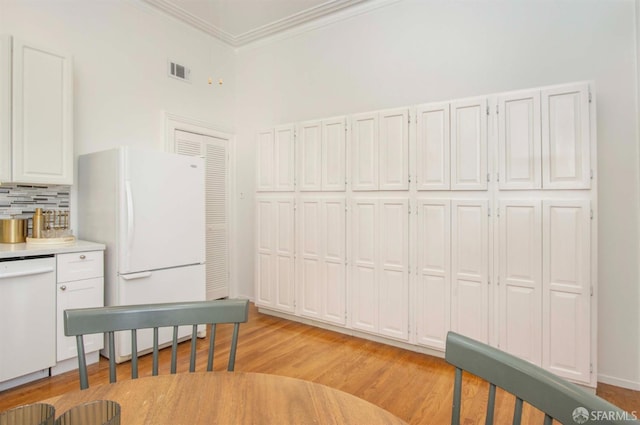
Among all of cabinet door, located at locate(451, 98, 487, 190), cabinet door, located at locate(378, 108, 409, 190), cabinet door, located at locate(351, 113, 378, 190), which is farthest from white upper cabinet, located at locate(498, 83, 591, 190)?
cabinet door, located at locate(351, 113, 378, 190)

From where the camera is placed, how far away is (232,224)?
4805mm

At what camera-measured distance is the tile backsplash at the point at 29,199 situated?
2.81 metres

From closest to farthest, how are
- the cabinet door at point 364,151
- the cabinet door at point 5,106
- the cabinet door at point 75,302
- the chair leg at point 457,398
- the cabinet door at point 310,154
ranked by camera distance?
the chair leg at point 457,398 < the cabinet door at point 5,106 < the cabinet door at point 75,302 < the cabinet door at point 364,151 < the cabinet door at point 310,154

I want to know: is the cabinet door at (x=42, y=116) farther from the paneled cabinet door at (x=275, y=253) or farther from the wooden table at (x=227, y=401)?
the wooden table at (x=227, y=401)

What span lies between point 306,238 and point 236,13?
2736mm

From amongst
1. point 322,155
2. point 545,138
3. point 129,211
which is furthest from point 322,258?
point 545,138

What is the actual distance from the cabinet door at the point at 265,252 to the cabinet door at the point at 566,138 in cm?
266

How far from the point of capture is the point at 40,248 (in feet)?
8.36

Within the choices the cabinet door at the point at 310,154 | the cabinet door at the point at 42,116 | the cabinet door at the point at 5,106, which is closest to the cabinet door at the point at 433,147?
the cabinet door at the point at 310,154

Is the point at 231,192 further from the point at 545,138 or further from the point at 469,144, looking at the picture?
the point at 545,138

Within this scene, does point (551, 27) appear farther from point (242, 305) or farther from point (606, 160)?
point (242, 305)

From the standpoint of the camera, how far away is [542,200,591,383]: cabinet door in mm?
2391

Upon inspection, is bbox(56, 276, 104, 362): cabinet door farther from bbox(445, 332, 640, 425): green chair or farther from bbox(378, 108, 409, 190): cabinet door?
bbox(445, 332, 640, 425): green chair

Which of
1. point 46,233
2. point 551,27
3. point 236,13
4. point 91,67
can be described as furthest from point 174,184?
point 551,27
